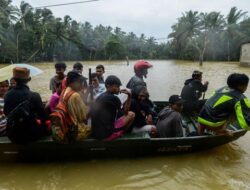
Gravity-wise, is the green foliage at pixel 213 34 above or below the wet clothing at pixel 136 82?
above

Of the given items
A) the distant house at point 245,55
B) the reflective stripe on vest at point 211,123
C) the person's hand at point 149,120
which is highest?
the distant house at point 245,55

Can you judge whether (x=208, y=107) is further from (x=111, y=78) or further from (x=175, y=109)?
(x=111, y=78)

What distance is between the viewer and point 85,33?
51062mm

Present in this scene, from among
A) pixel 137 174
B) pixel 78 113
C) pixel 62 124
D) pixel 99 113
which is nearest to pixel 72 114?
pixel 78 113

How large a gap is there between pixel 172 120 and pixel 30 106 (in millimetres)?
2230

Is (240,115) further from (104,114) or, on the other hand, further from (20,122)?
(20,122)

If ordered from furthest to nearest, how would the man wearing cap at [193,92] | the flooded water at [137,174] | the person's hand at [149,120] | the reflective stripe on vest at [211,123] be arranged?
the man wearing cap at [193,92] → the person's hand at [149,120] → the reflective stripe on vest at [211,123] → the flooded water at [137,174]

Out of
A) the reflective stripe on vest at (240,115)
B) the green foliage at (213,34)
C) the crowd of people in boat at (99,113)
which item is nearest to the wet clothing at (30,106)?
the crowd of people in boat at (99,113)

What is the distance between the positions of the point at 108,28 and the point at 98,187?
58665 mm

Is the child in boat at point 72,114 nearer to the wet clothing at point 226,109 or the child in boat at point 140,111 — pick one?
the child in boat at point 140,111

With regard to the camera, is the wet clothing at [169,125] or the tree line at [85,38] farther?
the tree line at [85,38]

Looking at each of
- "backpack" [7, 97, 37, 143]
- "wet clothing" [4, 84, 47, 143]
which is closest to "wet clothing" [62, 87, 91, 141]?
"wet clothing" [4, 84, 47, 143]

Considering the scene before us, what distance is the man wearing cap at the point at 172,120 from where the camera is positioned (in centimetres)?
455

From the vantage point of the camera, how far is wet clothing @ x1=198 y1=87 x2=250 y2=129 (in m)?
4.04
